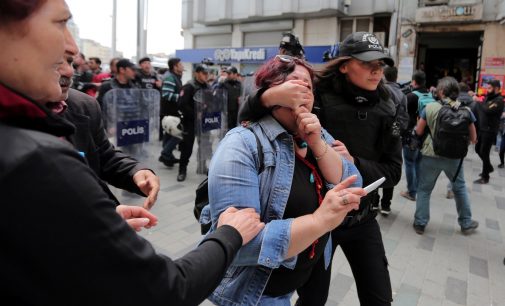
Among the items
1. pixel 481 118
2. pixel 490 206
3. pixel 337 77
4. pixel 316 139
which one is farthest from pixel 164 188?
pixel 481 118

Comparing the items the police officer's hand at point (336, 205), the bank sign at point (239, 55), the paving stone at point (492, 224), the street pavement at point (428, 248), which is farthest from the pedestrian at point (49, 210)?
the bank sign at point (239, 55)

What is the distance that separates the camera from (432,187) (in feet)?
14.9

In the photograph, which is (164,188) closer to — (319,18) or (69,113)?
(69,113)

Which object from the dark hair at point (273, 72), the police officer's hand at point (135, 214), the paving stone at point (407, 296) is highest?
the dark hair at point (273, 72)

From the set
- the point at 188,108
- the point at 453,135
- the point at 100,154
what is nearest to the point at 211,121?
the point at 188,108

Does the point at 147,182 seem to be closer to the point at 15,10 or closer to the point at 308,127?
the point at 308,127

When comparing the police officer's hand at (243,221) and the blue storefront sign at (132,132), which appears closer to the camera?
the police officer's hand at (243,221)

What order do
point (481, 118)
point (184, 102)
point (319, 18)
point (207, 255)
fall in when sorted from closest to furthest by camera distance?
1. point (207, 255)
2. point (184, 102)
3. point (481, 118)
4. point (319, 18)

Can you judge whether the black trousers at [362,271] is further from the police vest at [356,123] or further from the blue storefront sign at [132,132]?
the blue storefront sign at [132,132]

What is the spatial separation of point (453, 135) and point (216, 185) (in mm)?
3819

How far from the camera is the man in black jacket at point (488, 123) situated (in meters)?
6.99

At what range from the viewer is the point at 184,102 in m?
6.47

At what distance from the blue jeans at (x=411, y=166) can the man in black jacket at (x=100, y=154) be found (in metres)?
4.75

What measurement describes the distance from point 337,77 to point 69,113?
1.58 m
